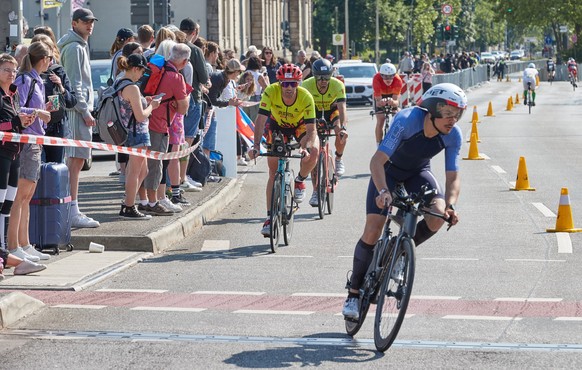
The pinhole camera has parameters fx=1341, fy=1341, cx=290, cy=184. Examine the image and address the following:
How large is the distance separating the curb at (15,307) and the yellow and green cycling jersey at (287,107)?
4638mm

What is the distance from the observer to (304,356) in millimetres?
7801

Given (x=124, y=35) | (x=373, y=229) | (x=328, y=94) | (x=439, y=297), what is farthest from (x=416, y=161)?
(x=328, y=94)

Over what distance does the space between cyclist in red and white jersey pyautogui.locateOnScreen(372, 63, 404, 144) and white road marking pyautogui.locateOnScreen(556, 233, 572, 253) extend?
7363 mm

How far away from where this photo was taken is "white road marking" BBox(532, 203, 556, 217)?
16.0 m

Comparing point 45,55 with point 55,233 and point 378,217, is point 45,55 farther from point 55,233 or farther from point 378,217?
point 378,217

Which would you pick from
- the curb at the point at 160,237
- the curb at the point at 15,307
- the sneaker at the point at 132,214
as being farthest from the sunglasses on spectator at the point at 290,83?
the curb at the point at 15,307

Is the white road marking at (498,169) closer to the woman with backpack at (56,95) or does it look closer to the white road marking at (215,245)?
the white road marking at (215,245)

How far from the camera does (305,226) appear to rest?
1488 cm

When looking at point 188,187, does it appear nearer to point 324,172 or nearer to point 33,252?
point 324,172

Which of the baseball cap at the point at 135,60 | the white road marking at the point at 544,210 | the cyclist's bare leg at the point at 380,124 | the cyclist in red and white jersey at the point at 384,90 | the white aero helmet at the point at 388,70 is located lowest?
the white road marking at the point at 544,210

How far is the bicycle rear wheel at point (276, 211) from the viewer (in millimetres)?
12602

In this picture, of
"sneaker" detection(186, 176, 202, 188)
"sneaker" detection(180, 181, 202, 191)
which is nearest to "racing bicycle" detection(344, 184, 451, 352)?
"sneaker" detection(180, 181, 202, 191)

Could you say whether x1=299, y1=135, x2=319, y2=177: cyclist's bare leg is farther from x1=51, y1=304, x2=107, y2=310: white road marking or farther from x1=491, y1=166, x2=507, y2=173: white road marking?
x1=491, y1=166, x2=507, y2=173: white road marking

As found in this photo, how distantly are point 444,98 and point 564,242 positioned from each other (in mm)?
5748
